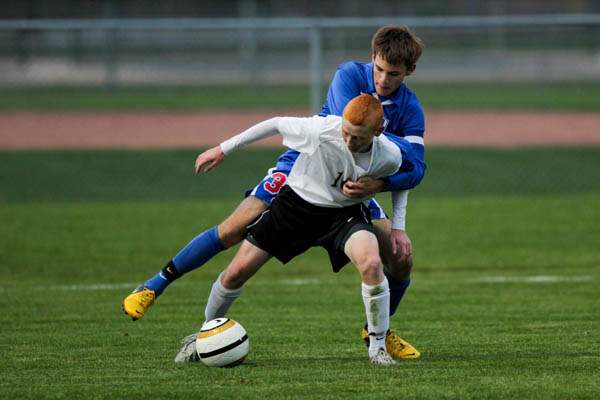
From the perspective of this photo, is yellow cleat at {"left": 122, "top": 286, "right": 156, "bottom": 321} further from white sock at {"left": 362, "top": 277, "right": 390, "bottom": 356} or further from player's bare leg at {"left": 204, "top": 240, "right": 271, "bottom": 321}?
white sock at {"left": 362, "top": 277, "right": 390, "bottom": 356}

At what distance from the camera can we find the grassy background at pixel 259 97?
26.2 m

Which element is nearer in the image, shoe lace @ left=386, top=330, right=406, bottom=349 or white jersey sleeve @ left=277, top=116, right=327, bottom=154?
white jersey sleeve @ left=277, top=116, right=327, bottom=154

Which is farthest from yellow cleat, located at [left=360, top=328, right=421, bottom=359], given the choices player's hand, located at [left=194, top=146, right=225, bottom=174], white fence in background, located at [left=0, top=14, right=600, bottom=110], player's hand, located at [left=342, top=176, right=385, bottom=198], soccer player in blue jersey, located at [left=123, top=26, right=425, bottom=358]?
white fence in background, located at [left=0, top=14, right=600, bottom=110]

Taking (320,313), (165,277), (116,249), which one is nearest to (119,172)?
(116,249)

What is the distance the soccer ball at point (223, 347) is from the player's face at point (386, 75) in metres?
1.67

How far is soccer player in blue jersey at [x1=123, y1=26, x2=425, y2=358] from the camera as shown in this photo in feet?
21.3

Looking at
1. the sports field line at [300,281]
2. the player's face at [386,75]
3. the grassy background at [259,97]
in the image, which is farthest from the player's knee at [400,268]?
the grassy background at [259,97]

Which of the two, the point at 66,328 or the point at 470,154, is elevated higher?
the point at 66,328

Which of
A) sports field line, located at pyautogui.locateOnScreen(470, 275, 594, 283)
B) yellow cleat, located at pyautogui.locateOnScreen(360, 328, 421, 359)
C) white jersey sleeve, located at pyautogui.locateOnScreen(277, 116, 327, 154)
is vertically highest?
white jersey sleeve, located at pyautogui.locateOnScreen(277, 116, 327, 154)

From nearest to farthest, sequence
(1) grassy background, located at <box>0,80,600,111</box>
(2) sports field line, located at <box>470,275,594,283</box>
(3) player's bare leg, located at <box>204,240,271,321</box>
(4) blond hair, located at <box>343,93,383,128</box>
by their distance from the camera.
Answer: (4) blond hair, located at <box>343,93,383,128</box>
(3) player's bare leg, located at <box>204,240,271,321</box>
(2) sports field line, located at <box>470,275,594,283</box>
(1) grassy background, located at <box>0,80,600,111</box>

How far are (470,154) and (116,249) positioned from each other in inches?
360

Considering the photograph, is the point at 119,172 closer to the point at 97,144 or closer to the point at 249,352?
the point at 97,144

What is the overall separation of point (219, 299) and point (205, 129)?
16.0m

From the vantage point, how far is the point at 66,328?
8102mm
